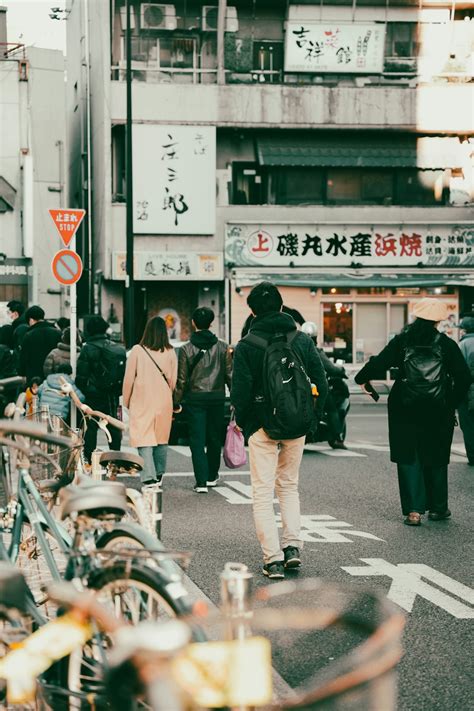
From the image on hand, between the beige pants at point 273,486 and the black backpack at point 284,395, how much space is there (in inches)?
5.4

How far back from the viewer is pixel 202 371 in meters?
10.5

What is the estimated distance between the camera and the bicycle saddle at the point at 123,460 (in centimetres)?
551

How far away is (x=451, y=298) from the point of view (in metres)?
29.4

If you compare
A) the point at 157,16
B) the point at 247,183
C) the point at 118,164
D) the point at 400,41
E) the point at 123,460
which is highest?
the point at 157,16

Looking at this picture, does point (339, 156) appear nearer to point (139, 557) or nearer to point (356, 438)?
point (356, 438)

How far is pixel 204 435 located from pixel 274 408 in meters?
3.94

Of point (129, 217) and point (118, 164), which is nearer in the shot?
point (129, 217)

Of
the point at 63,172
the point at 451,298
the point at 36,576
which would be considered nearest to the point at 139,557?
the point at 36,576

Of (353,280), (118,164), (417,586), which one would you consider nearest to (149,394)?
(417,586)

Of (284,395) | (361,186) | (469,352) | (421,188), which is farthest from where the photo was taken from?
(421,188)

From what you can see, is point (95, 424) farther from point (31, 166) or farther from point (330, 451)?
point (31, 166)

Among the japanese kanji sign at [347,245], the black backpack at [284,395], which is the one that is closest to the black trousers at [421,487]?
the black backpack at [284,395]

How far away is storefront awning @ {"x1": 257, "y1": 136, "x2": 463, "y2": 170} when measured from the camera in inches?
1134

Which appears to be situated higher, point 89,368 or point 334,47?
point 334,47
